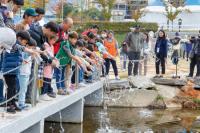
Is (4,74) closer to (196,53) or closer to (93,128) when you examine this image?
(93,128)

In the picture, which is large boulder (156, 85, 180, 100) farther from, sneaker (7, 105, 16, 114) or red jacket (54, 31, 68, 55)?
sneaker (7, 105, 16, 114)

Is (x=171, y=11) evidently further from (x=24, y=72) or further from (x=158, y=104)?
(x=24, y=72)

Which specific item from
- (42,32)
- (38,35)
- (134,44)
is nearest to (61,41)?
(42,32)

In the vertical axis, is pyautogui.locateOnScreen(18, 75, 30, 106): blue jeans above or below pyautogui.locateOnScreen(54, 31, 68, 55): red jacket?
below

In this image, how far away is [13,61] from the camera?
265 inches

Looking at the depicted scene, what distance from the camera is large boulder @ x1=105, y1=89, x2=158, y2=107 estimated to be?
13062 millimetres

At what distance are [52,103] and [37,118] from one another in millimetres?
849

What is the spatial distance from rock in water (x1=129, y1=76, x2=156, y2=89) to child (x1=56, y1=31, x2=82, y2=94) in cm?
415

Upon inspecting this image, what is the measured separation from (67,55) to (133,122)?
Answer: 2737 millimetres

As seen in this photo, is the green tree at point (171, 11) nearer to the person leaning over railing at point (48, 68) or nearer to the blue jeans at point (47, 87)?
the blue jeans at point (47, 87)

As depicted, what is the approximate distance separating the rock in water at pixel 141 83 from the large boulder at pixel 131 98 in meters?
0.24

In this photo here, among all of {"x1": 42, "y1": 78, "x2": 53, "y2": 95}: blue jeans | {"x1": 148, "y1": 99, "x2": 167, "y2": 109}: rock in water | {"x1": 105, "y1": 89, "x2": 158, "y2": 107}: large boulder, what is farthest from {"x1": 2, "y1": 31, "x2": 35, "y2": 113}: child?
{"x1": 148, "y1": 99, "x2": 167, "y2": 109}: rock in water

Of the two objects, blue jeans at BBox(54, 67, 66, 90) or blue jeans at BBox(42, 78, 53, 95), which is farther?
blue jeans at BBox(54, 67, 66, 90)

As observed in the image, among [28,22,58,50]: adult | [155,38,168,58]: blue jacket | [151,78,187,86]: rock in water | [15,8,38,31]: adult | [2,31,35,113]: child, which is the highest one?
→ [15,8,38,31]: adult
